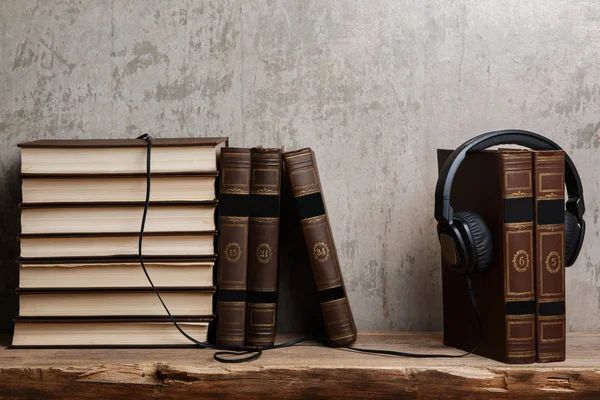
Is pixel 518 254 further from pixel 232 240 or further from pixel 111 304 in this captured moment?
pixel 111 304

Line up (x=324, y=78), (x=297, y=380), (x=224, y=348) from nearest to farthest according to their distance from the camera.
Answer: (x=297, y=380)
(x=224, y=348)
(x=324, y=78)

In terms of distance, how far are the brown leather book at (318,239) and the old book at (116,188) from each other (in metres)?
0.16

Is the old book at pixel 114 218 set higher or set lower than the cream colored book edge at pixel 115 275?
higher

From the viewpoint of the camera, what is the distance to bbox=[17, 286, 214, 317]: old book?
49.8 inches

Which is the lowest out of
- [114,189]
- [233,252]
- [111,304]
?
[111,304]

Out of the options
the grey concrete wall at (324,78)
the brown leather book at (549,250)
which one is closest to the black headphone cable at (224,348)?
the brown leather book at (549,250)

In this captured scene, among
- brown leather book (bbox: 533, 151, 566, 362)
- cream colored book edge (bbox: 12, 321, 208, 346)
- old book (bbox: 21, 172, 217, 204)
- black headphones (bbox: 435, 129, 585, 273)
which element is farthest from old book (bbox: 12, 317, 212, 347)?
brown leather book (bbox: 533, 151, 566, 362)

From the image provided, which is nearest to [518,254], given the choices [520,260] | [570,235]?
[520,260]

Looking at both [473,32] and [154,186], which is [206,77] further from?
[473,32]

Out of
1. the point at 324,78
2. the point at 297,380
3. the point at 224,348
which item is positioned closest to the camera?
the point at 297,380

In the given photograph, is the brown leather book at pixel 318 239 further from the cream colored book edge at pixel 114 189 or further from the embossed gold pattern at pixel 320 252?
the cream colored book edge at pixel 114 189

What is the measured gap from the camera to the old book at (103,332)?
1265 mm

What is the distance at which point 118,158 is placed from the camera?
126 centimetres

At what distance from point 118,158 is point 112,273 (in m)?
0.22
